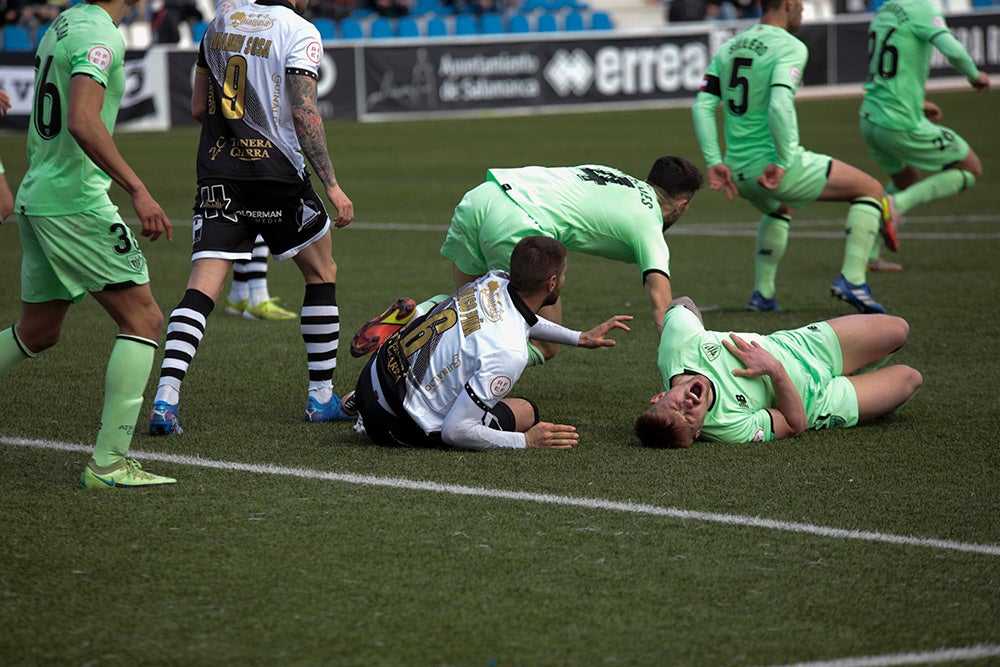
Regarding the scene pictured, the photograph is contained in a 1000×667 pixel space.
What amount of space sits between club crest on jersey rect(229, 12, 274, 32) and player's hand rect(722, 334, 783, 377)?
2.44 m

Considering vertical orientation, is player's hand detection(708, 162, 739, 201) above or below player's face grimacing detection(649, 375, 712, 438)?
above

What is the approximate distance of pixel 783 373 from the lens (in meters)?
5.46

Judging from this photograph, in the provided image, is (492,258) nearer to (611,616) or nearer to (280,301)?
(611,616)

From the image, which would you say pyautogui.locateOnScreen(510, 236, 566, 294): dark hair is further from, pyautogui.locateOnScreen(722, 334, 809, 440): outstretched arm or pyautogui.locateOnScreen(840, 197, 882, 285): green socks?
pyautogui.locateOnScreen(840, 197, 882, 285): green socks

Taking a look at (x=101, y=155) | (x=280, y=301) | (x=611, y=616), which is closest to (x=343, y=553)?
(x=611, y=616)

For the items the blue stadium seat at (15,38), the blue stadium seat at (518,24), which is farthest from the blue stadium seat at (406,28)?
the blue stadium seat at (15,38)

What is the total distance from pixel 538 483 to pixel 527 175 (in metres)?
1.93

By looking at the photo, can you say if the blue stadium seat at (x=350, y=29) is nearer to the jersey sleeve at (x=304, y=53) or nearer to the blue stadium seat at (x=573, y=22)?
the blue stadium seat at (x=573, y=22)

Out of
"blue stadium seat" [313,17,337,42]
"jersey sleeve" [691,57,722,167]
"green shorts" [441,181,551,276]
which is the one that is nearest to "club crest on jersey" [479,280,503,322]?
"green shorts" [441,181,551,276]

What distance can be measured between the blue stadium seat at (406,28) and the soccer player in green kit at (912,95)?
776 inches

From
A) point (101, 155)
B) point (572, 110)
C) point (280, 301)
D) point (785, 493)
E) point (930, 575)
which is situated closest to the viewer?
point (930, 575)

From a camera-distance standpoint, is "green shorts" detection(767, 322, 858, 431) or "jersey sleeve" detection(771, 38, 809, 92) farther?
"jersey sleeve" detection(771, 38, 809, 92)

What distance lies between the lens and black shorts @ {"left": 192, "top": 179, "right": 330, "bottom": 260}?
5.86 metres

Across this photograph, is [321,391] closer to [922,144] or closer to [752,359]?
[752,359]
